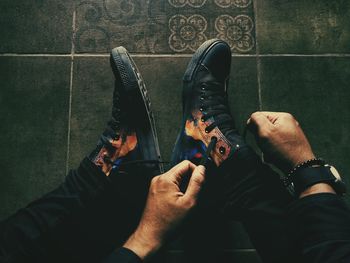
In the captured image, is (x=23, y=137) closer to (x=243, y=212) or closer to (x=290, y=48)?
(x=243, y=212)

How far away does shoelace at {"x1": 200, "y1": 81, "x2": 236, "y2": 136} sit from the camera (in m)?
1.10

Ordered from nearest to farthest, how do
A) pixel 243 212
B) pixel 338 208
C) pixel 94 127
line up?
Answer: pixel 338 208
pixel 243 212
pixel 94 127

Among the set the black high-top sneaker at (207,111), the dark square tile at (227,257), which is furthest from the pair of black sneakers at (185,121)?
the dark square tile at (227,257)

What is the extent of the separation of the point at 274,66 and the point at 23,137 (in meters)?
0.98

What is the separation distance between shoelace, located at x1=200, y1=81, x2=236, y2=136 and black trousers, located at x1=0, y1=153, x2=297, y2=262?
5.9 inches

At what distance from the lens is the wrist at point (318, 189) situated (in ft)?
2.82

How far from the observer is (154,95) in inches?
49.6

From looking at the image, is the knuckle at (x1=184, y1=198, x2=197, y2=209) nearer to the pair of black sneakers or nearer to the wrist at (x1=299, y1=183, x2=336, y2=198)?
the pair of black sneakers

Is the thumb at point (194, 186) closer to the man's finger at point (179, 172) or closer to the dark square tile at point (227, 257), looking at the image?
the man's finger at point (179, 172)

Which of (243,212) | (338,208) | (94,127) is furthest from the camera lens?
(94,127)

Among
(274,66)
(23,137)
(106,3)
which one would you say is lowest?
(23,137)

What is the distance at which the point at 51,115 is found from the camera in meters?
1.26

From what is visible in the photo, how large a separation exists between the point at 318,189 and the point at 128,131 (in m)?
0.60

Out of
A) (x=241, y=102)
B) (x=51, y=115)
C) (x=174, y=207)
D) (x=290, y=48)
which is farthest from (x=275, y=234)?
(x=51, y=115)
